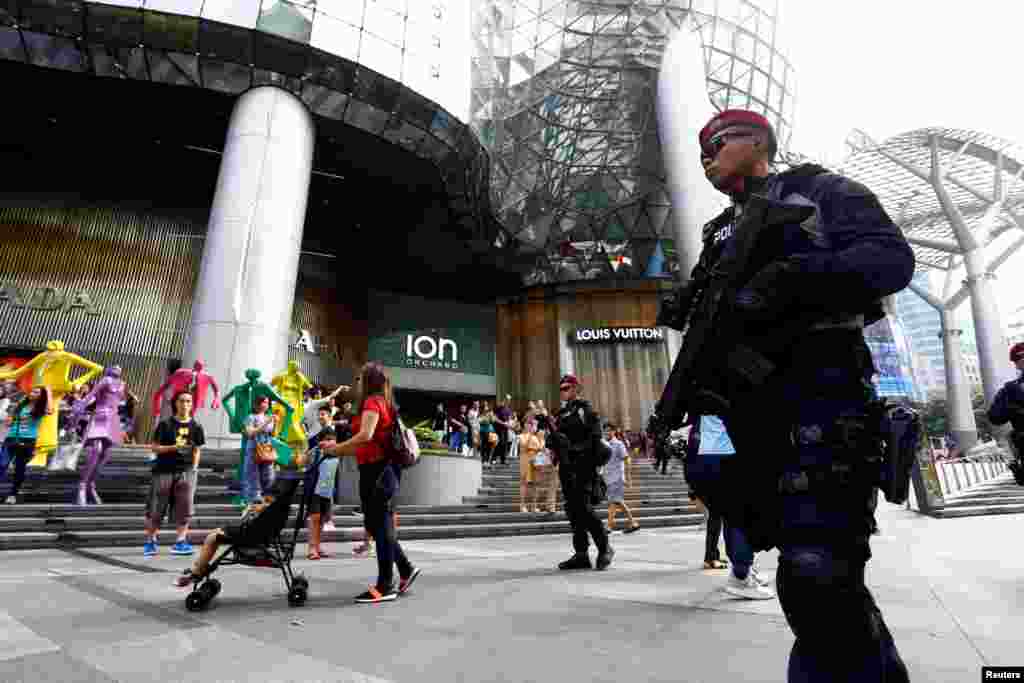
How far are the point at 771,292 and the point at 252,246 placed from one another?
16634mm

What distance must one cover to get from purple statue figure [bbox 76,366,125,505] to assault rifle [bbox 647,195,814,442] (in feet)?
29.5

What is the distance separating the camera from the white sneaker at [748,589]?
3.96m

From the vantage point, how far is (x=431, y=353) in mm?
31031

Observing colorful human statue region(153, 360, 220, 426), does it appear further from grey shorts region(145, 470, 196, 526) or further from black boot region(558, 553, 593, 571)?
black boot region(558, 553, 593, 571)

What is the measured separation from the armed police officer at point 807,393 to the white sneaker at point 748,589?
2.58m

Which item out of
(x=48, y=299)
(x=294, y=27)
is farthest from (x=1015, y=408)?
(x=48, y=299)

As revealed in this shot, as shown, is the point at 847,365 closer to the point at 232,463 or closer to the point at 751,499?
the point at 751,499

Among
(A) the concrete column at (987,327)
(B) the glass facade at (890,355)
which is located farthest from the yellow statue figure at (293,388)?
(B) the glass facade at (890,355)

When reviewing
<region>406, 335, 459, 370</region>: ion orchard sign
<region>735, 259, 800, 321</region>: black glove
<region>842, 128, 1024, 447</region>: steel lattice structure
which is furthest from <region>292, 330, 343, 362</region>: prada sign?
<region>842, 128, 1024, 447</region>: steel lattice structure

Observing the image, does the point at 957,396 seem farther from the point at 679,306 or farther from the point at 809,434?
the point at 809,434

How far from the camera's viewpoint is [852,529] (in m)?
1.47

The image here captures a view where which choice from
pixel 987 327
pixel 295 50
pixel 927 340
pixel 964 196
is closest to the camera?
pixel 295 50

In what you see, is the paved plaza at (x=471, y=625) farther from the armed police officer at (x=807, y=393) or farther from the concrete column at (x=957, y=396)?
the concrete column at (x=957, y=396)

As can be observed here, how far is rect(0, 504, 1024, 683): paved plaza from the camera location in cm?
240
